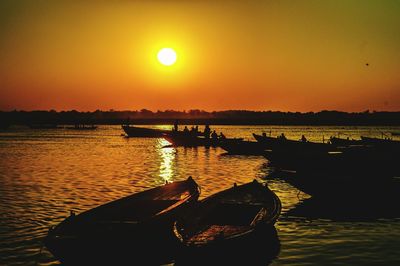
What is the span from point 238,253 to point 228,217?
4016 mm

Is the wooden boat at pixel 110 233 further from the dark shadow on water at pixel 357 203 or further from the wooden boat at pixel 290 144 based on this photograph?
the wooden boat at pixel 290 144

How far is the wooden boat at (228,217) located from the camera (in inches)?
501

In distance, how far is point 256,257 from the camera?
14.5m

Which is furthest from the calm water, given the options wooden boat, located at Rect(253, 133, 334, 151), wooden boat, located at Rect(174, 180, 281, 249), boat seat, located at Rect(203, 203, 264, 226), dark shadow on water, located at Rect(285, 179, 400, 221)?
wooden boat, located at Rect(253, 133, 334, 151)

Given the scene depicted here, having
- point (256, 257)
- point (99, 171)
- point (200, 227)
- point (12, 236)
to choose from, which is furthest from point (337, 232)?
point (99, 171)

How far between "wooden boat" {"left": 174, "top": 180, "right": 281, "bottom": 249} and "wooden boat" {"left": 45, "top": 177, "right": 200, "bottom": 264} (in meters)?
0.77

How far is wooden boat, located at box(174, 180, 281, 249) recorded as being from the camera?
501 inches

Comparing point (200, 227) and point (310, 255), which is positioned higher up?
point (200, 227)

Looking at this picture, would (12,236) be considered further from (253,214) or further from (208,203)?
(253,214)

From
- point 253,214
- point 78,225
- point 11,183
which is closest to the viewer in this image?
point 78,225

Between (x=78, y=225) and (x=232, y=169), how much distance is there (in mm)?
27534

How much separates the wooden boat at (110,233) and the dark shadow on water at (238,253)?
1.73 meters

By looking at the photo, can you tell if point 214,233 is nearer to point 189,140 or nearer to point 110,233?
point 110,233

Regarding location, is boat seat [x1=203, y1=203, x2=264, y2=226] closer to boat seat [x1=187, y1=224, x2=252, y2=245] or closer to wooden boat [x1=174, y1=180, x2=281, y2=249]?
wooden boat [x1=174, y1=180, x2=281, y2=249]
